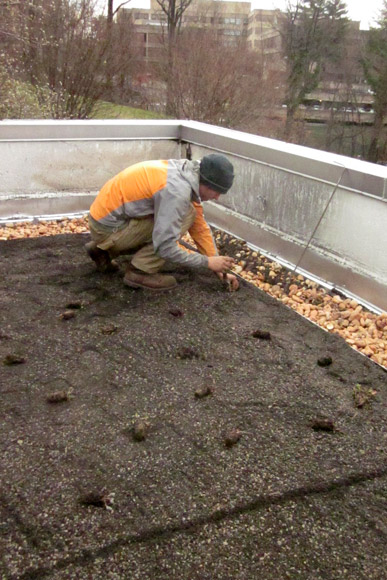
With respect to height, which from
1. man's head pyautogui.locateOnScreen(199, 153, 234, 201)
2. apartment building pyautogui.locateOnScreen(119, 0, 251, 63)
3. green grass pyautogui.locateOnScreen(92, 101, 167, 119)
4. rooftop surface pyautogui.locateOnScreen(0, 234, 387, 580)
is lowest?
rooftop surface pyautogui.locateOnScreen(0, 234, 387, 580)

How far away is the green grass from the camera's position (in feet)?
36.2

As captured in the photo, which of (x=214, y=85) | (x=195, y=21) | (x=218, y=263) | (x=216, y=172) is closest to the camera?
(x=216, y=172)

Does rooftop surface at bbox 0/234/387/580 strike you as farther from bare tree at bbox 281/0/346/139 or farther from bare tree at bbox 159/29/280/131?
bare tree at bbox 281/0/346/139

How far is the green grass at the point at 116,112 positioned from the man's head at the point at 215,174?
26.5 feet

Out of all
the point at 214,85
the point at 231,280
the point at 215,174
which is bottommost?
the point at 231,280

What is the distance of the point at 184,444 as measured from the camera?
2.26 m

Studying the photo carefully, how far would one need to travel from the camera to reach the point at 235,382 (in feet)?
8.84

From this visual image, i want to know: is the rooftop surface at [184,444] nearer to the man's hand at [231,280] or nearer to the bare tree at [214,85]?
the man's hand at [231,280]

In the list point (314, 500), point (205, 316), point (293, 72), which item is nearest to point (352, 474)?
point (314, 500)

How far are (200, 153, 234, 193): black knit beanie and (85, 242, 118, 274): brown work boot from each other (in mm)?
899

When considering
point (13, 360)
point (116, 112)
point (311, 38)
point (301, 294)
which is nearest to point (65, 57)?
point (116, 112)

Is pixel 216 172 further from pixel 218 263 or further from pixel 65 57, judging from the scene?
pixel 65 57

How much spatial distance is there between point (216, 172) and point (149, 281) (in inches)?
32.3

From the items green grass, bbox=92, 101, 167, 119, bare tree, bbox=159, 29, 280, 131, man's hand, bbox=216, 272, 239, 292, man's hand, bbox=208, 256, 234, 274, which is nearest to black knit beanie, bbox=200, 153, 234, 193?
man's hand, bbox=208, 256, 234, 274
